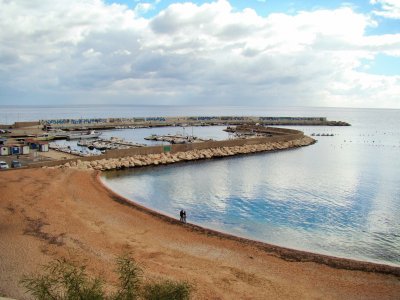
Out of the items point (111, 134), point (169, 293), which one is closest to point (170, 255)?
point (169, 293)

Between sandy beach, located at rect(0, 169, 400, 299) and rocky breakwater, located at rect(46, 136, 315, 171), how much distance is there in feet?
50.6

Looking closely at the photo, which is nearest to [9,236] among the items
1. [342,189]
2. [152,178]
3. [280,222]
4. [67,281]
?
[67,281]

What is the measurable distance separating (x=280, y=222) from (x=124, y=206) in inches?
445

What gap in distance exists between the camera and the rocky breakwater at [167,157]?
43.1 metres

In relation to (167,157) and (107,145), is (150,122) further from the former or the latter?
(167,157)

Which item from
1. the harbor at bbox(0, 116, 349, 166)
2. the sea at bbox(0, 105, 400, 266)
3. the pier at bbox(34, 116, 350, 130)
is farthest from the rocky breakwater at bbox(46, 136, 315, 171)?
the pier at bbox(34, 116, 350, 130)

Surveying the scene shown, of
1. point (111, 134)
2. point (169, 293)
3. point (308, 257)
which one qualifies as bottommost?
point (308, 257)

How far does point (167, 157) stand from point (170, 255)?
31970 mm

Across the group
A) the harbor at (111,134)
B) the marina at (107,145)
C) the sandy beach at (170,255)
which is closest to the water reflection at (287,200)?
the sandy beach at (170,255)

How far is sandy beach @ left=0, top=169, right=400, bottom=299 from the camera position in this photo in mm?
16188

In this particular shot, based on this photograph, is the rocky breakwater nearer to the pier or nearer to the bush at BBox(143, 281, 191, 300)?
the bush at BBox(143, 281, 191, 300)

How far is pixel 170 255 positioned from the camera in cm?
1936

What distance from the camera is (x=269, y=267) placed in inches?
722

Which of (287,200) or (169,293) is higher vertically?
(169,293)
